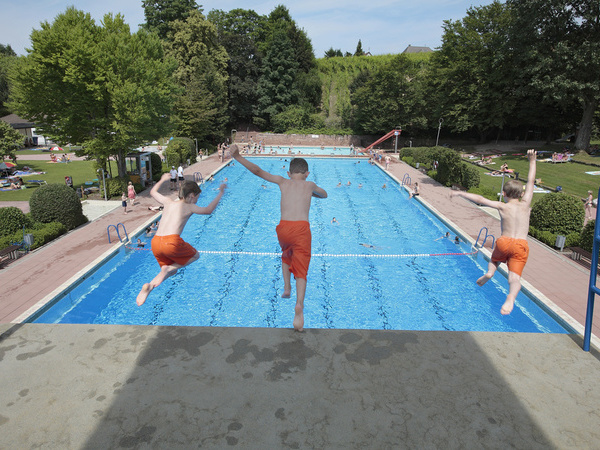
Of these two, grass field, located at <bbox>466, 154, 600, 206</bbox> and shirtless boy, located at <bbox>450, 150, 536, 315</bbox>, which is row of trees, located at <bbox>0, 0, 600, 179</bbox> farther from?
shirtless boy, located at <bbox>450, 150, 536, 315</bbox>

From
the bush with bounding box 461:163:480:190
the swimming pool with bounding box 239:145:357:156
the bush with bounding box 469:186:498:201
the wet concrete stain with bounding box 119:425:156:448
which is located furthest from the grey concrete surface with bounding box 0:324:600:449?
the swimming pool with bounding box 239:145:357:156

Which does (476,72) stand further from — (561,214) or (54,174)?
(54,174)

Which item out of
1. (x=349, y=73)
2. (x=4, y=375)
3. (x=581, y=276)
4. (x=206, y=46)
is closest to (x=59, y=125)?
Result: (x=4, y=375)

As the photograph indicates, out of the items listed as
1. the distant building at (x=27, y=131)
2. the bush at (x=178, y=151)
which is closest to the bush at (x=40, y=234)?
the bush at (x=178, y=151)

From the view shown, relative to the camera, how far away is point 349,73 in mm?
68562

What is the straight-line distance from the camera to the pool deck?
A: 11.2 feet

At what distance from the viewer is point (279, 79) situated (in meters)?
58.0

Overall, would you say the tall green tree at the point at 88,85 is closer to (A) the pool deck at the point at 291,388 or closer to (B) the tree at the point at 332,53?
(A) the pool deck at the point at 291,388

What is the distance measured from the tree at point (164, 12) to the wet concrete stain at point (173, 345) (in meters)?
63.7

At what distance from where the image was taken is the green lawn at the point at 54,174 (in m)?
22.4

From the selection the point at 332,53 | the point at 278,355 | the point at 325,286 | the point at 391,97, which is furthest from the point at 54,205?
the point at 332,53

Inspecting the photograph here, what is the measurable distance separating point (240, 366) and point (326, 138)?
53.5m

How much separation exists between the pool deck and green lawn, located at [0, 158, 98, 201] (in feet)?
70.1

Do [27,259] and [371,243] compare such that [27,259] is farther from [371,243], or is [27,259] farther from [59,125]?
[371,243]
